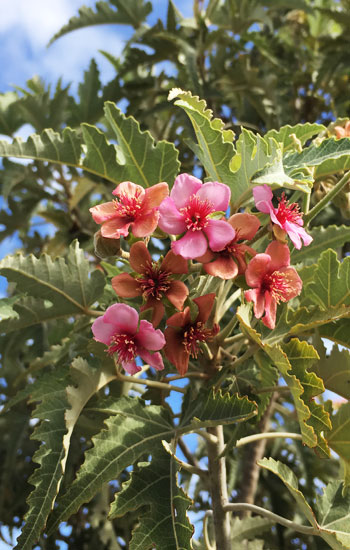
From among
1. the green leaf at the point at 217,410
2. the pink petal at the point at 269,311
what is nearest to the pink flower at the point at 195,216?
the pink petal at the point at 269,311

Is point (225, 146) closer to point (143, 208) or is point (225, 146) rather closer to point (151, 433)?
point (143, 208)

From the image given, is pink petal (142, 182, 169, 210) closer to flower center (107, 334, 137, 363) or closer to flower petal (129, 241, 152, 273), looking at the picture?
flower petal (129, 241, 152, 273)

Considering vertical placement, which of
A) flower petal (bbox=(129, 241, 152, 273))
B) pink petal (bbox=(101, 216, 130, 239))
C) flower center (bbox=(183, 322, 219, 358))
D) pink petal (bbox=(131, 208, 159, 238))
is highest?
pink petal (bbox=(131, 208, 159, 238))

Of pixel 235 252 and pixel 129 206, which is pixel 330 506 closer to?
pixel 235 252

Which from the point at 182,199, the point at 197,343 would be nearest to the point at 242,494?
the point at 197,343

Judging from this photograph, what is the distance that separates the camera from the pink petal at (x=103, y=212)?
89 cm

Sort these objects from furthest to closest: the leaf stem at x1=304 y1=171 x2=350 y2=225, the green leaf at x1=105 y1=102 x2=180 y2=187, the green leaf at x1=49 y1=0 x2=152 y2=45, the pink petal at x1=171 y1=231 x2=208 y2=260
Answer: the green leaf at x1=49 y1=0 x2=152 y2=45, the green leaf at x1=105 y1=102 x2=180 y2=187, the leaf stem at x1=304 y1=171 x2=350 y2=225, the pink petal at x1=171 y1=231 x2=208 y2=260

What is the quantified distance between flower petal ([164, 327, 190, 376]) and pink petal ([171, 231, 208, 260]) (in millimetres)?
129

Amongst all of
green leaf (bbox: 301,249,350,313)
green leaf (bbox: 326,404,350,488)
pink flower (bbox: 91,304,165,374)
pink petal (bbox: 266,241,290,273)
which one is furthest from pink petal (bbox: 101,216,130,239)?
green leaf (bbox: 326,404,350,488)

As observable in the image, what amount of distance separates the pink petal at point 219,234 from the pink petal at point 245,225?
0.10ft

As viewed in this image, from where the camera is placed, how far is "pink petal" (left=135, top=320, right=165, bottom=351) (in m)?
0.86

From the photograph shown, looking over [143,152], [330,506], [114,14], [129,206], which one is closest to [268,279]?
[129,206]

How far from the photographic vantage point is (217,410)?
2.97ft

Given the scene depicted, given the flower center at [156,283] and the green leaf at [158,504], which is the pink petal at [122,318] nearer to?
the flower center at [156,283]
